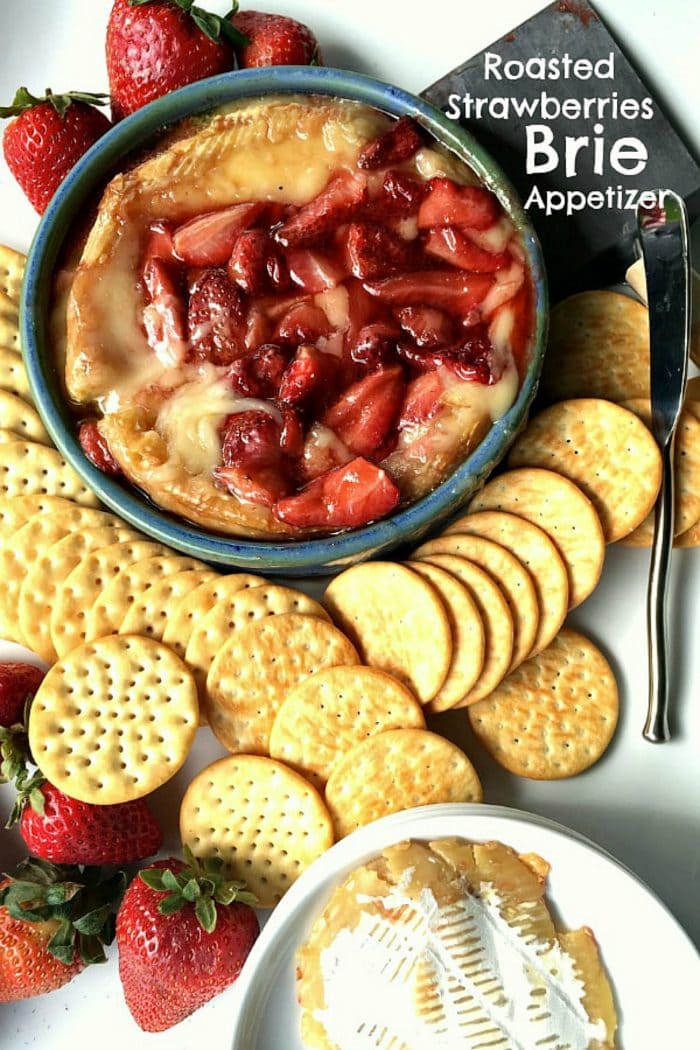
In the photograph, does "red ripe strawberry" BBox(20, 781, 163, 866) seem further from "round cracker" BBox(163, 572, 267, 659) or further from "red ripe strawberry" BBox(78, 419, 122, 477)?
"red ripe strawberry" BBox(78, 419, 122, 477)

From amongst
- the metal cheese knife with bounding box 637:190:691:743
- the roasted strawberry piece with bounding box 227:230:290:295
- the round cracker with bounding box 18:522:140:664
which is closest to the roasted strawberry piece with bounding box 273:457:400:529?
the roasted strawberry piece with bounding box 227:230:290:295

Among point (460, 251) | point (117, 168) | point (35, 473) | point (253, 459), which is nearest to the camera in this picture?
point (253, 459)

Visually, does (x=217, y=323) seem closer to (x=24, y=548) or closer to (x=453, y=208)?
(x=453, y=208)

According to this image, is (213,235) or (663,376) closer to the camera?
(213,235)

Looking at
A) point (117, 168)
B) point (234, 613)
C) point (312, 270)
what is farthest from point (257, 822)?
point (117, 168)

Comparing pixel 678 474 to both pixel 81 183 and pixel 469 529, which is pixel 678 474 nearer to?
pixel 469 529

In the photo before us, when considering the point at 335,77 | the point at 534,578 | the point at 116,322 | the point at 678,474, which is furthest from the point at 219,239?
the point at 678,474
